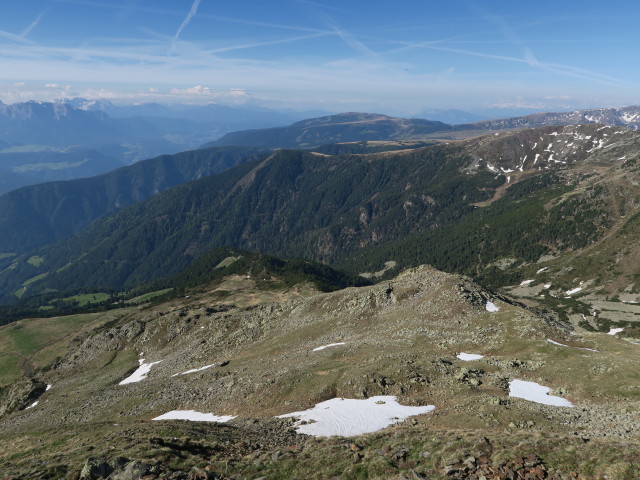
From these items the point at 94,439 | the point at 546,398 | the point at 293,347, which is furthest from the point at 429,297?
the point at 94,439

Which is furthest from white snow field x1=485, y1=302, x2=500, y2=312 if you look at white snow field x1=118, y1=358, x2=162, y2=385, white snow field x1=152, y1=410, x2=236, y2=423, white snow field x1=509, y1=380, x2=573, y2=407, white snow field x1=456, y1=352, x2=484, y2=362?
white snow field x1=118, y1=358, x2=162, y2=385

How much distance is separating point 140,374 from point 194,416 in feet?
175

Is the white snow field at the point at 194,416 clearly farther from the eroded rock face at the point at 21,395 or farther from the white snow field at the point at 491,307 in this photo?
the eroded rock face at the point at 21,395

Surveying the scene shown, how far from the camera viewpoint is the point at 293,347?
80.0m

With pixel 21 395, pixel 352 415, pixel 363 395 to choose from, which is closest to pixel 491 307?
pixel 363 395

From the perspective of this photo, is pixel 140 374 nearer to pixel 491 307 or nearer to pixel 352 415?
pixel 352 415

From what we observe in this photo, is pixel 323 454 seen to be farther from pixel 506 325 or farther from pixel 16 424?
pixel 16 424

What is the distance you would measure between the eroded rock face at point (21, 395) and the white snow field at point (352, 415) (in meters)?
99.7

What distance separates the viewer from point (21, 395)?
338 ft

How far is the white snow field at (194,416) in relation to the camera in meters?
49.3

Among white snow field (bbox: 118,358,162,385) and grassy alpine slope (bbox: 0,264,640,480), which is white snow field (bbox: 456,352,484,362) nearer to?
grassy alpine slope (bbox: 0,264,640,480)

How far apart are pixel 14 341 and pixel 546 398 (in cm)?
20799

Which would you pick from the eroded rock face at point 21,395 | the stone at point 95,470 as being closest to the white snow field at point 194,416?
the stone at point 95,470

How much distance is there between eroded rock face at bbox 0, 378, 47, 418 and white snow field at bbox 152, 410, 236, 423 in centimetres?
7373
